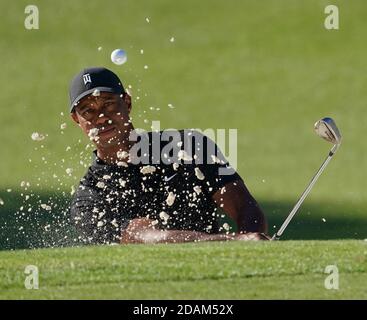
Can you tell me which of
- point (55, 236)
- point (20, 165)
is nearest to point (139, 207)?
point (55, 236)

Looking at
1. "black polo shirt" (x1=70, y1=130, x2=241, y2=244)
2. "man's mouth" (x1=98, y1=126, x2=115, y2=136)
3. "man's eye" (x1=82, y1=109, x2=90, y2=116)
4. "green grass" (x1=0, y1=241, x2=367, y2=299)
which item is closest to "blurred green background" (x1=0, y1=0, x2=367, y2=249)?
"black polo shirt" (x1=70, y1=130, x2=241, y2=244)

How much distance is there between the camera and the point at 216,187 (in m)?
7.16

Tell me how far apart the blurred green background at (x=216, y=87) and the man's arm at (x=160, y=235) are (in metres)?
3.55

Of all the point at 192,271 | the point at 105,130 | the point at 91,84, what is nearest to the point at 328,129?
the point at 105,130

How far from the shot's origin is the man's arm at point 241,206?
23.0 ft

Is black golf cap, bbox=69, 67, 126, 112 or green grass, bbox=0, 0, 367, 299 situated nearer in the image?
black golf cap, bbox=69, 67, 126, 112

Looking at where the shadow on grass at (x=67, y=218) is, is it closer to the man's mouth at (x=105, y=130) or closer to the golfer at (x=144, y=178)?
the golfer at (x=144, y=178)

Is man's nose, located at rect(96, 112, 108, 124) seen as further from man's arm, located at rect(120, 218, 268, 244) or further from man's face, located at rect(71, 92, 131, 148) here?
man's arm, located at rect(120, 218, 268, 244)

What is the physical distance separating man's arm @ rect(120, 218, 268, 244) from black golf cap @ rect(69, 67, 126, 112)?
706 millimetres

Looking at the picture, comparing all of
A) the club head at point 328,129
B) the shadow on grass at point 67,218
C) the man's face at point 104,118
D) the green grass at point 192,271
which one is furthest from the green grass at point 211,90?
the green grass at point 192,271

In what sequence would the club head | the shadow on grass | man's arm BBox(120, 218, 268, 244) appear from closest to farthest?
man's arm BBox(120, 218, 268, 244)
the club head
the shadow on grass

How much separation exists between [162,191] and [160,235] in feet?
1.61

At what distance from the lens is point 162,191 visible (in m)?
7.17

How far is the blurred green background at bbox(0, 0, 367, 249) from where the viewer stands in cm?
1230
